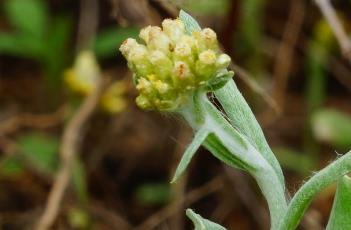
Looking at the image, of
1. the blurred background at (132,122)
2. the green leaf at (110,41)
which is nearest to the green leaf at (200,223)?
the blurred background at (132,122)

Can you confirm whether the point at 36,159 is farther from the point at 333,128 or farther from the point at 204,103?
the point at 204,103

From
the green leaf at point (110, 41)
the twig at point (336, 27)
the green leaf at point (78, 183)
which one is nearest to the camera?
the twig at point (336, 27)

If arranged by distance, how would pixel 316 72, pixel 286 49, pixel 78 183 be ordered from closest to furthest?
pixel 78 183
pixel 316 72
pixel 286 49

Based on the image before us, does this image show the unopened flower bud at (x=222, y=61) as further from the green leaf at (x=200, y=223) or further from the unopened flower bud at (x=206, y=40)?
the green leaf at (x=200, y=223)

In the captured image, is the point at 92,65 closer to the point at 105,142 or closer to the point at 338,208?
the point at 105,142

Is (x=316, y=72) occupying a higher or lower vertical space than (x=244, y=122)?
lower

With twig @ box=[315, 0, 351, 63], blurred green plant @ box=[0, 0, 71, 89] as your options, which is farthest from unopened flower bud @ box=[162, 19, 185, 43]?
blurred green plant @ box=[0, 0, 71, 89]

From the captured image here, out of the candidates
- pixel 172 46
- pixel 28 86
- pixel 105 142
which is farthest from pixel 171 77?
pixel 28 86

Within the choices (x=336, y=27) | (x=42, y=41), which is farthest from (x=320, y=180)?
(x=42, y=41)
